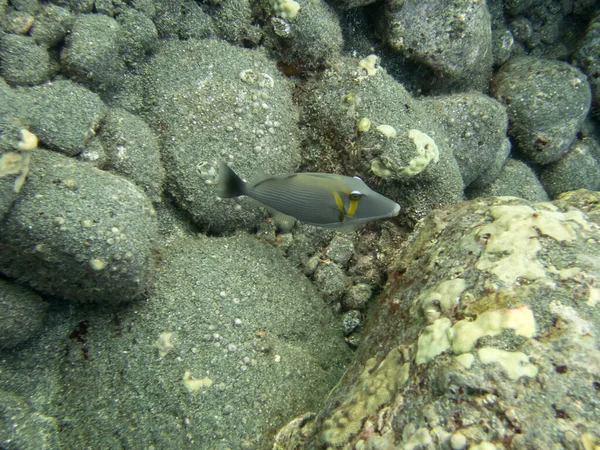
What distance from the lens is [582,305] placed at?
70.8 inches

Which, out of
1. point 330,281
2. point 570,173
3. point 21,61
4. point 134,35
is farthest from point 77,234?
point 570,173

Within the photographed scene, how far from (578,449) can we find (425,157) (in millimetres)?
2238

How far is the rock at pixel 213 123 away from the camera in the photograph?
3086mm

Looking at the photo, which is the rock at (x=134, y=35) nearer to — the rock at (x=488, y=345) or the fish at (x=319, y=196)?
the fish at (x=319, y=196)

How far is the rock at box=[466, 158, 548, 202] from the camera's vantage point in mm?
4402

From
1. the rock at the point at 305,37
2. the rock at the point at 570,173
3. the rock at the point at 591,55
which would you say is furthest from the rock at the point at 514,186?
the rock at the point at 305,37

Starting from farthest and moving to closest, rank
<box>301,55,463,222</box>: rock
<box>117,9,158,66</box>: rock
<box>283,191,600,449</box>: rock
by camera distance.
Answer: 1. <box>301,55,463,222</box>: rock
2. <box>117,9,158,66</box>: rock
3. <box>283,191,600,449</box>: rock

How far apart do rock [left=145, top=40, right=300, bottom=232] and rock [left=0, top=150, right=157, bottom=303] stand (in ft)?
1.76

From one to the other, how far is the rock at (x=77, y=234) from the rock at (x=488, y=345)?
152 cm

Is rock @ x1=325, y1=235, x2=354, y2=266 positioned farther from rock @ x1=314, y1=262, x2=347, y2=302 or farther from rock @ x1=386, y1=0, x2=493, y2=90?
rock @ x1=386, y1=0, x2=493, y2=90

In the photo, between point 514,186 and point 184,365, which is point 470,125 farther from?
point 184,365

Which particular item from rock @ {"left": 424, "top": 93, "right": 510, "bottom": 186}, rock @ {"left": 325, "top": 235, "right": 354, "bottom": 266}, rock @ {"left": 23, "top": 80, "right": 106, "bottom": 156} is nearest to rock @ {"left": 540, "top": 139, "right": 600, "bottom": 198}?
rock @ {"left": 424, "top": 93, "right": 510, "bottom": 186}

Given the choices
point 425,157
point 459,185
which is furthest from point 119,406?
point 459,185

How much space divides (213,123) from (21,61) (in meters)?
1.30
